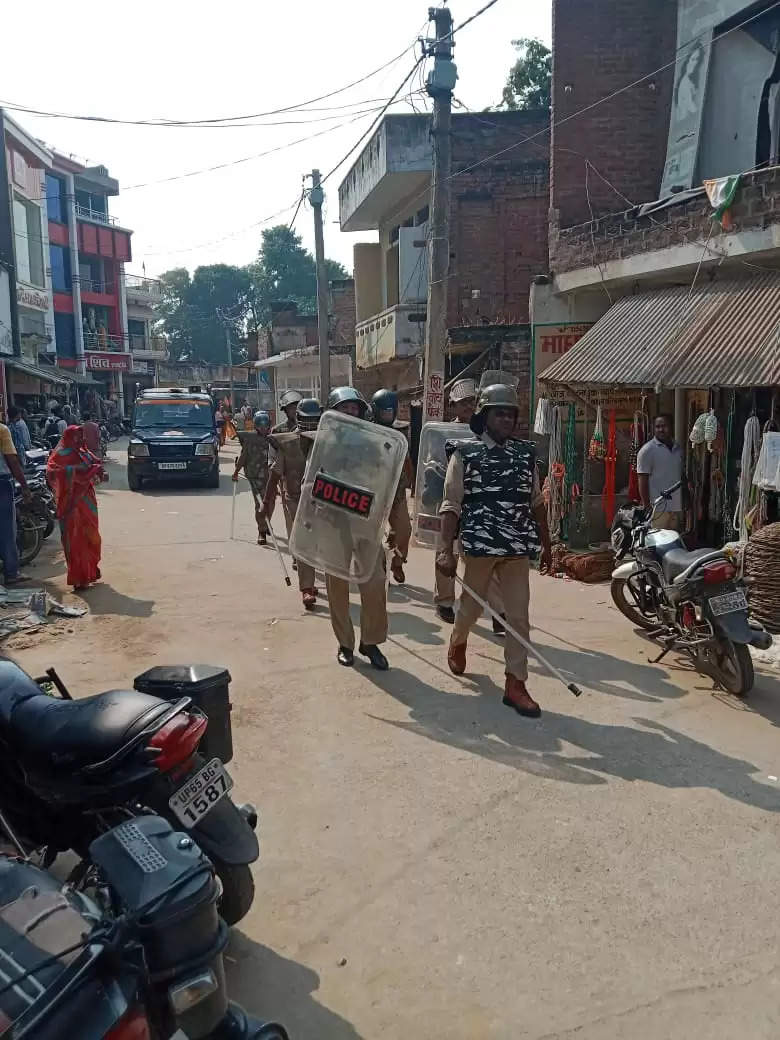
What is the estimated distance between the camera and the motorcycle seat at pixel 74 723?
258 cm

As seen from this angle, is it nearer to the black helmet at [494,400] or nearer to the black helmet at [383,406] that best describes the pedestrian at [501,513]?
the black helmet at [494,400]

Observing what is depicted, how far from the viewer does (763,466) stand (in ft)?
23.0

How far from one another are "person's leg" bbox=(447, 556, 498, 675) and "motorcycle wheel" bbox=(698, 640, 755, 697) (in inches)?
59.0

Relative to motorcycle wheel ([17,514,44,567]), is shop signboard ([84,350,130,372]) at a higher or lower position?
higher

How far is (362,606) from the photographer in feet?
18.7

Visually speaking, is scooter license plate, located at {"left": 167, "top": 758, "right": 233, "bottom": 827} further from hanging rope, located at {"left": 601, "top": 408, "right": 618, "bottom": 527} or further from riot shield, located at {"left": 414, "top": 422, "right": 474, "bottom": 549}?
hanging rope, located at {"left": 601, "top": 408, "right": 618, "bottom": 527}

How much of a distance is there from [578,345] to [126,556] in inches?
228

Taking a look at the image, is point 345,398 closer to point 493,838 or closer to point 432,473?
point 432,473

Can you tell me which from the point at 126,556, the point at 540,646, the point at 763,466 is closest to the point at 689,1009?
the point at 540,646

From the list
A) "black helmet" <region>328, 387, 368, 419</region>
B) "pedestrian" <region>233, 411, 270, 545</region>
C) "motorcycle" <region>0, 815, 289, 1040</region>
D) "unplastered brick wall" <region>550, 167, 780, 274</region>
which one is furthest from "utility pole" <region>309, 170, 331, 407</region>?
"motorcycle" <region>0, 815, 289, 1040</region>

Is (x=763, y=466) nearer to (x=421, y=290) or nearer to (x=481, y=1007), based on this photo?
(x=481, y=1007)

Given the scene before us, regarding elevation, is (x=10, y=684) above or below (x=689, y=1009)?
above

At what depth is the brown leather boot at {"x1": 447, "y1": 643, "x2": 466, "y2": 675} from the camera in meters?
5.49

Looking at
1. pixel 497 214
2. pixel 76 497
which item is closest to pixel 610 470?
pixel 76 497
